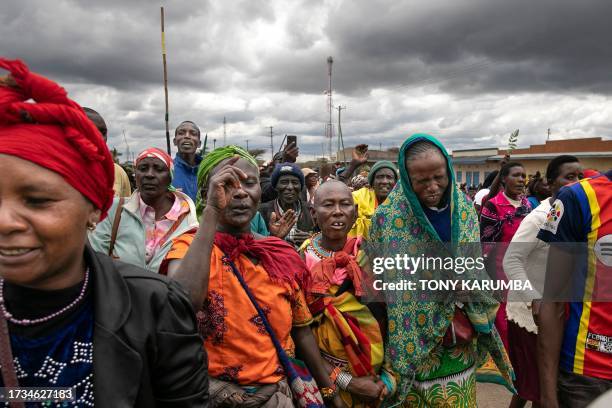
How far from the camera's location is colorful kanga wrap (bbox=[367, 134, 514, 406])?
2.20 m

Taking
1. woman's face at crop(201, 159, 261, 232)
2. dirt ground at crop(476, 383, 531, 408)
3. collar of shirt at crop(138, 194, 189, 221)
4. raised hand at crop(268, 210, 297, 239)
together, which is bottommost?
dirt ground at crop(476, 383, 531, 408)

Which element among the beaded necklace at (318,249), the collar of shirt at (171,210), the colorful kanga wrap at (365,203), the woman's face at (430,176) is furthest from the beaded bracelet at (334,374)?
the colorful kanga wrap at (365,203)

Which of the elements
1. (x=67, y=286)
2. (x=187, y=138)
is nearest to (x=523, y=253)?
(x=67, y=286)

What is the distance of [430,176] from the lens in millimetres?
2229

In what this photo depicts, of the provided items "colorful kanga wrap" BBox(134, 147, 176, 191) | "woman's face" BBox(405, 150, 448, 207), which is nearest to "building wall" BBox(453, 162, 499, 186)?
"woman's face" BBox(405, 150, 448, 207)

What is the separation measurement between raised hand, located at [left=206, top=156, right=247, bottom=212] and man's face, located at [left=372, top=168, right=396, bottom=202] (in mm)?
3005

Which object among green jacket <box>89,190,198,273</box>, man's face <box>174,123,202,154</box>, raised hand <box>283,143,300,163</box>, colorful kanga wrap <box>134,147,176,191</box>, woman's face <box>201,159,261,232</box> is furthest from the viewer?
raised hand <box>283,143,300,163</box>

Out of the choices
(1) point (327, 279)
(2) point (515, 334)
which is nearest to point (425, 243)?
(1) point (327, 279)

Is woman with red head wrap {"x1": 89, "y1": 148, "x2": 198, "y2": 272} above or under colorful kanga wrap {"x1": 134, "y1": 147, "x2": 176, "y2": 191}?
under

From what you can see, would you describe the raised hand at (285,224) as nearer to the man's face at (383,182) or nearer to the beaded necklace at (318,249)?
the beaded necklace at (318,249)

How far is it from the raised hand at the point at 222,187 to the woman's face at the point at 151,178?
124 cm

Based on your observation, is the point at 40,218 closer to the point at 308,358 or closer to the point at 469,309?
the point at 308,358

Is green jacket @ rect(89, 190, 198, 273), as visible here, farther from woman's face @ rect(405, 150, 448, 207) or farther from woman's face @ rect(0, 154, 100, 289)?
woman's face @ rect(0, 154, 100, 289)

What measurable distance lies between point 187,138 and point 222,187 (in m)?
3.41
